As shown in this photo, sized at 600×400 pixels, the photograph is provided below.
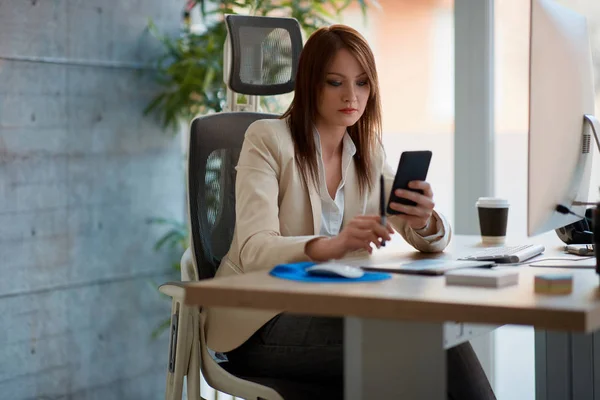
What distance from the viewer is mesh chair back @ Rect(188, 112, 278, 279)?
7.49 feet

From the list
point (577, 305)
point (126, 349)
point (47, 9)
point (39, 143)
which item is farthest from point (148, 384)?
point (577, 305)

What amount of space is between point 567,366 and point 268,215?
890mm

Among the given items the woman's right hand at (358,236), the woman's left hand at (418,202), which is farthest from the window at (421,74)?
the woman's right hand at (358,236)

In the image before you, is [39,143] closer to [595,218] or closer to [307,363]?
[307,363]

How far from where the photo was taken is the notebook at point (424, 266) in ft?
5.57

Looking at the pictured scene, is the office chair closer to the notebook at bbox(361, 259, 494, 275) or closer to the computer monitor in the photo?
the notebook at bbox(361, 259, 494, 275)

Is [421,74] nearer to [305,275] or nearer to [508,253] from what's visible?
[508,253]

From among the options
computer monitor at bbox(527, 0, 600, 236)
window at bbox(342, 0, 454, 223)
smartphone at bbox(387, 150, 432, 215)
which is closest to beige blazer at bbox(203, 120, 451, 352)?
smartphone at bbox(387, 150, 432, 215)

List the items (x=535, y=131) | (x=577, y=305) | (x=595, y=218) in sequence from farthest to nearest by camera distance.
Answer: (x=535, y=131) → (x=595, y=218) → (x=577, y=305)

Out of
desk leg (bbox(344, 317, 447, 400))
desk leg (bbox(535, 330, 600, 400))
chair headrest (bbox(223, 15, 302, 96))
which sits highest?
chair headrest (bbox(223, 15, 302, 96))

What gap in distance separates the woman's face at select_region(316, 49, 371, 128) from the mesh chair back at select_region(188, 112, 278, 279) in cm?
33

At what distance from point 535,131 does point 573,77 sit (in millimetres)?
299

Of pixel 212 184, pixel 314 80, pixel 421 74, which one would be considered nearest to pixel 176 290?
pixel 212 184

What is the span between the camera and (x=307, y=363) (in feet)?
6.21
